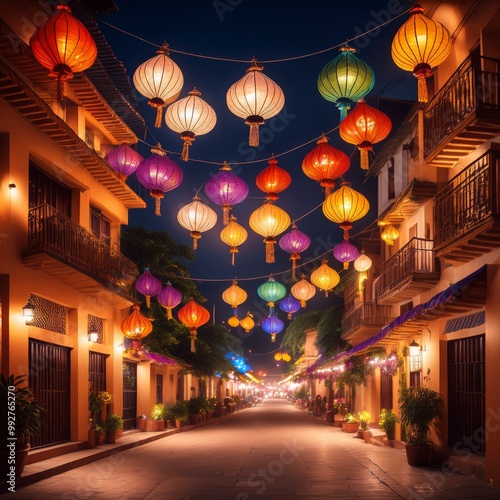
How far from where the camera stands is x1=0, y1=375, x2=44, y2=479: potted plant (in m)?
12.8

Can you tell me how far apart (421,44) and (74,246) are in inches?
426

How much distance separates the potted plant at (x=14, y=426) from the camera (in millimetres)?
12781

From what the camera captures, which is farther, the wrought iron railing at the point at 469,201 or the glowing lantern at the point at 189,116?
the glowing lantern at the point at 189,116

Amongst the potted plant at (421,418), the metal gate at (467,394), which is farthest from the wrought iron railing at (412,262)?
the potted plant at (421,418)

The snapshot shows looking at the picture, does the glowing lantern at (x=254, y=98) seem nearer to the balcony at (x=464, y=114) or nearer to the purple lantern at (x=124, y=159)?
the balcony at (x=464, y=114)

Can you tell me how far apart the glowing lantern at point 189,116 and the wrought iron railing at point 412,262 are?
7.49 m

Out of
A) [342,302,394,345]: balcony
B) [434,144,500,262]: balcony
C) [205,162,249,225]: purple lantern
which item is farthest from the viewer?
[342,302,394,345]: balcony

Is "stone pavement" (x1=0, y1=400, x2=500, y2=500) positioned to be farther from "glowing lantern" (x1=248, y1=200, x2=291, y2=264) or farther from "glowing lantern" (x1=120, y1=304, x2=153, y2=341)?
"glowing lantern" (x1=248, y1=200, x2=291, y2=264)

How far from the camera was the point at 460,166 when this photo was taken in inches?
Result: 637

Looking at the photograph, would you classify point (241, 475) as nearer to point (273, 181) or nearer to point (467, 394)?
point (467, 394)

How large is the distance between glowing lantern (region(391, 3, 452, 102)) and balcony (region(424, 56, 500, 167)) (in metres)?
1.16

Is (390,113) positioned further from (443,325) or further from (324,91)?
(324,91)

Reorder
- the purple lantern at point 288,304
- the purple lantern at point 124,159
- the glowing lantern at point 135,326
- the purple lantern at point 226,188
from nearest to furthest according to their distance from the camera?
the purple lantern at point 226,188, the purple lantern at point 124,159, the glowing lantern at point 135,326, the purple lantern at point 288,304

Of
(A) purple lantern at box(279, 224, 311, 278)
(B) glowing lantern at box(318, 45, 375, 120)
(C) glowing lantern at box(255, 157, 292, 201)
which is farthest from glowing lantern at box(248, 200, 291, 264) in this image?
(B) glowing lantern at box(318, 45, 375, 120)
